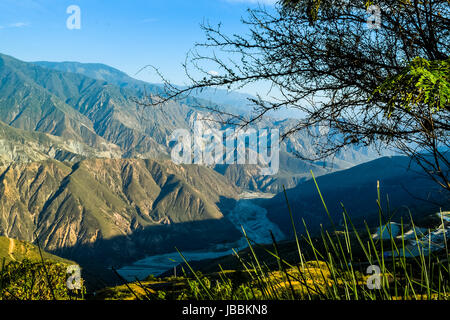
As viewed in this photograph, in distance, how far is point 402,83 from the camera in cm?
443

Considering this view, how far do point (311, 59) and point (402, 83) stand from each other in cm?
191

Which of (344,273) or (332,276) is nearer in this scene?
(332,276)

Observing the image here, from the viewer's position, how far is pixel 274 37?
5.97 meters

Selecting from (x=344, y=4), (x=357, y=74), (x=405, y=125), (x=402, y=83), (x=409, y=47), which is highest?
(x=344, y=4)

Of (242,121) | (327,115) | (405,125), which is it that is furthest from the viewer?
(242,121)

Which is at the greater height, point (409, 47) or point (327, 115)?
point (409, 47)
